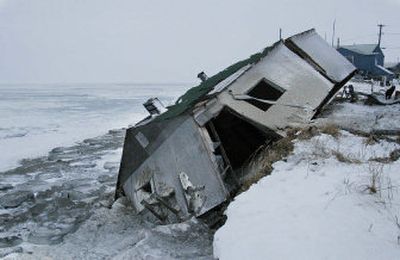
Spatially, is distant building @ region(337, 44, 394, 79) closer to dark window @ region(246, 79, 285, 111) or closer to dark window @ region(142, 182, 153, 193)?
dark window @ region(246, 79, 285, 111)

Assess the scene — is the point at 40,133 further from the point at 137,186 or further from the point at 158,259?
the point at 158,259

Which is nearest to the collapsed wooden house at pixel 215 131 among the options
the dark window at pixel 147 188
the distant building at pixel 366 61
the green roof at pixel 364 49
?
the dark window at pixel 147 188

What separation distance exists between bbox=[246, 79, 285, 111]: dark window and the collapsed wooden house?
27 mm

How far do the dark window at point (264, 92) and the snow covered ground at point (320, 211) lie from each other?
3.29m

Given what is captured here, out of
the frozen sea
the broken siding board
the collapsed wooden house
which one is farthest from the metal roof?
the broken siding board

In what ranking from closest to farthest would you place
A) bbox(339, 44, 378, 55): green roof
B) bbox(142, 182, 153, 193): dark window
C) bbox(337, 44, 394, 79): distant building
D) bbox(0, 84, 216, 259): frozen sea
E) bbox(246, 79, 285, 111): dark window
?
bbox(0, 84, 216, 259): frozen sea
bbox(142, 182, 153, 193): dark window
bbox(246, 79, 285, 111): dark window
bbox(337, 44, 394, 79): distant building
bbox(339, 44, 378, 55): green roof

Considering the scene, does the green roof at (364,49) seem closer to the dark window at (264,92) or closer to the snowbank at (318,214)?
the dark window at (264,92)

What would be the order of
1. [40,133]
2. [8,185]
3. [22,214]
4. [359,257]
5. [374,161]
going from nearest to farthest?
[359,257], [374,161], [22,214], [8,185], [40,133]

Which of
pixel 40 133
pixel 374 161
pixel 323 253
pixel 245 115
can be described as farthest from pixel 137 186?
pixel 40 133

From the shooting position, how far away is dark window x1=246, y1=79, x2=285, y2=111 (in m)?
10.8

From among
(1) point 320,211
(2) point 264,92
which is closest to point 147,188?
(2) point 264,92

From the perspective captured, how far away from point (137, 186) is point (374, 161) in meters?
5.19

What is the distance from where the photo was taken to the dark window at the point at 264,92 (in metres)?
10.8

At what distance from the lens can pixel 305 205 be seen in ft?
18.1
